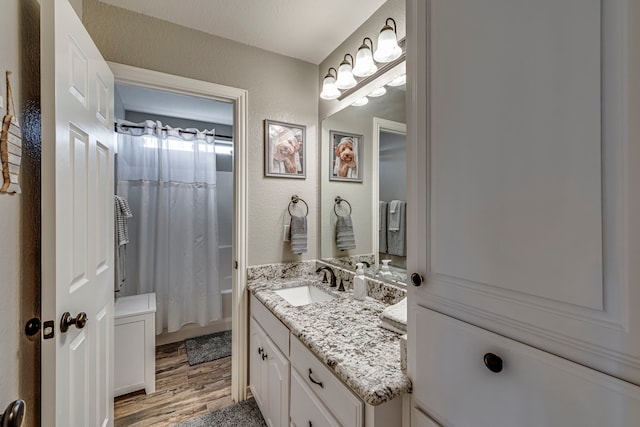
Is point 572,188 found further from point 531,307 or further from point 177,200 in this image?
point 177,200

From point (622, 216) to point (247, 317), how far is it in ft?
6.14

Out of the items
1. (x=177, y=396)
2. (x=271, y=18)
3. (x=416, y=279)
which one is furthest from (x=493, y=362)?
(x=177, y=396)

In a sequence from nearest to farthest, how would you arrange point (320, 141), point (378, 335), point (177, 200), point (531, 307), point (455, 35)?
→ point (531, 307) → point (455, 35) → point (378, 335) → point (320, 141) → point (177, 200)

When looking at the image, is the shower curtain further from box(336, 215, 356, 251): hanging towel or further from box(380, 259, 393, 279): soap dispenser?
box(380, 259, 393, 279): soap dispenser

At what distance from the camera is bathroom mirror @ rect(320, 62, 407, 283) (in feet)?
4.78

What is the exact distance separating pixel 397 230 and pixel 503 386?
954 mm

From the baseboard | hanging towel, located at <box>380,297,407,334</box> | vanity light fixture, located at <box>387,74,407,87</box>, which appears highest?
vanity light fixture, located at <box>387,74,407,87</box>

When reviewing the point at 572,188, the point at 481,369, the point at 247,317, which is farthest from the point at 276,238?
the point at 572,188

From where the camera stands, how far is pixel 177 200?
2672 mm

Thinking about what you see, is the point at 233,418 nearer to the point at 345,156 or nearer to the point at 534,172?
the point at 345,156

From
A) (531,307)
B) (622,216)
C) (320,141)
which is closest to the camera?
(622,216)

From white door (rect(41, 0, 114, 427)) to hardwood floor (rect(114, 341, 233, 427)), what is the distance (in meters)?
0.40

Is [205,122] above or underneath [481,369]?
above

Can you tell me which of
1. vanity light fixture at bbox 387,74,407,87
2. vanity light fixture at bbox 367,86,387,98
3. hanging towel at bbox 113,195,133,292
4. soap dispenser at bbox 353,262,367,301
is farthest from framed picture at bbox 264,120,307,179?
hanging towel at bbox 113,195,133,292
